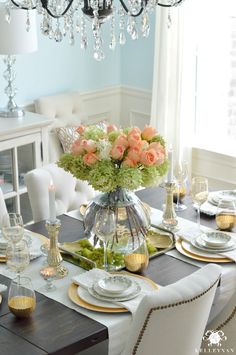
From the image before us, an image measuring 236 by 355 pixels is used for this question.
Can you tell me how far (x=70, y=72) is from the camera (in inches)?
196

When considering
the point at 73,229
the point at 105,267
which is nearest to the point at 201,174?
the point at 73,229

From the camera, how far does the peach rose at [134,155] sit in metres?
2.74

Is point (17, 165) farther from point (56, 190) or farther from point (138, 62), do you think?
point (138, 62)

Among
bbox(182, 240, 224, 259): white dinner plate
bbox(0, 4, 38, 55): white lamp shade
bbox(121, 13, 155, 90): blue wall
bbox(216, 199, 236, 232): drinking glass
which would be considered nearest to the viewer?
bbox(182, 240, 224, 259): white dinner plate

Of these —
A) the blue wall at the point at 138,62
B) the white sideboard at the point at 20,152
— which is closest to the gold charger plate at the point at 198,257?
the white sideboard at the point at 20,152

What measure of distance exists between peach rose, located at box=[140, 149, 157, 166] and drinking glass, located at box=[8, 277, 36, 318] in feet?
2.18

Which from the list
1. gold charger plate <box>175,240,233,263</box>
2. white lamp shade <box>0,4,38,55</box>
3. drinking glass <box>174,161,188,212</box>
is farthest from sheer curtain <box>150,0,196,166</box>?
gold charger plate <box>175,240,233,263</box>

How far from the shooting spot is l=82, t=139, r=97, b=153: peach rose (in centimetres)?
278

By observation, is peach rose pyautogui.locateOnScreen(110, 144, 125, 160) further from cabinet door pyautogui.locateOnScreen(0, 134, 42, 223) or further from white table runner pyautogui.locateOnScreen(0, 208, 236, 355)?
cabinet door pyautogui.locateOnScreen(0, 134, 42, 223)

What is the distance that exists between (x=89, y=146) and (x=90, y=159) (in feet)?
0.18

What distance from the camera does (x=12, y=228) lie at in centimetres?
282

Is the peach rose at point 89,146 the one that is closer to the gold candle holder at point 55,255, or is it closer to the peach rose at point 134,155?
the peach rose at point 134,155

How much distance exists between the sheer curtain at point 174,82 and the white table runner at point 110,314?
203 centimetres

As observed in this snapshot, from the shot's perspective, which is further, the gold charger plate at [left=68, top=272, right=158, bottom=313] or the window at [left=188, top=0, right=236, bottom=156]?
the window at [left=188, top=0, right=236, bottom=156]
